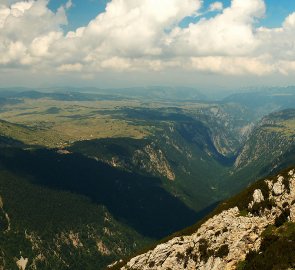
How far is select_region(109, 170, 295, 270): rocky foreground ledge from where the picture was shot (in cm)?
10488

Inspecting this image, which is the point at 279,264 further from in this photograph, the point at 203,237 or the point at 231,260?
the point at 203,237

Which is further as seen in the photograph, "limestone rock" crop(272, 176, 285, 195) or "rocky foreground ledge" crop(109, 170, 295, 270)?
"limestone rock" crop(272, 176, 285, 195)

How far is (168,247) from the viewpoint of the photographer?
126000 mm

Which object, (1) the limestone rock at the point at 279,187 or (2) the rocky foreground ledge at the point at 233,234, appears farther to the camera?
(1) the limestone rock at the point at 279,187

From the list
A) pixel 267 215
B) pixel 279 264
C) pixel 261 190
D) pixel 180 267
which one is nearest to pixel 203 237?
pixel 180 267

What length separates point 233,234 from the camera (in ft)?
364

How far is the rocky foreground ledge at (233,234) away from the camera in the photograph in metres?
105

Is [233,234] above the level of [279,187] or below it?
below

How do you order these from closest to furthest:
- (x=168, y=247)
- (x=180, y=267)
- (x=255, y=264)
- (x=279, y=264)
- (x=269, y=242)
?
1. (x=279, y=264)
2. (x=255, y=264)
3. (x=269, y=242)
4. (x=180, y=267)
5. (x=168, y=247)

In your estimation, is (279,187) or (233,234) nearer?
(233,234)

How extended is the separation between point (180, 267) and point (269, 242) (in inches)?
1173

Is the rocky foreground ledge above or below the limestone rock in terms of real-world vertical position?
below

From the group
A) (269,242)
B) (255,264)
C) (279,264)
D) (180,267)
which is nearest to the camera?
(279,264)

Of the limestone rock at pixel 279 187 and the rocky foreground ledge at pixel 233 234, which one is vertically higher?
the limestone rock at pixel 279 187
